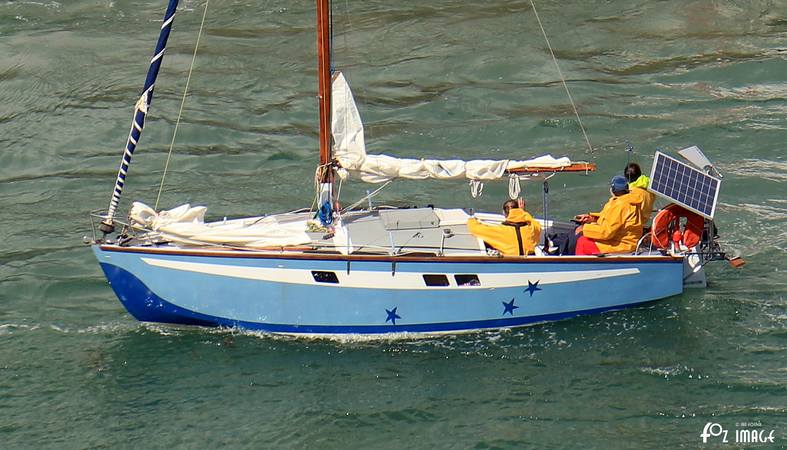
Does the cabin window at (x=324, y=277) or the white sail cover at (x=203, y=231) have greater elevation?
the white sail cover at (x=203, y=231)

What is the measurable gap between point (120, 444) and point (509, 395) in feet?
19.9

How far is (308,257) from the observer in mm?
19031

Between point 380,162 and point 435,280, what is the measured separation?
2.34m

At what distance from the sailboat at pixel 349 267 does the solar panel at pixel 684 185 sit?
0.72m

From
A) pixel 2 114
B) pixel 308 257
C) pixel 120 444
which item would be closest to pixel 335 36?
pixel 2 114

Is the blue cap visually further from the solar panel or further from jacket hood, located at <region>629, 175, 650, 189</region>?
the solar panel

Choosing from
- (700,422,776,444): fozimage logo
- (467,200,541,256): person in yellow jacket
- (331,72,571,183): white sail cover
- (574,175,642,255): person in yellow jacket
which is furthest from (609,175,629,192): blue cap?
(700,422,776,444): fozimage logo

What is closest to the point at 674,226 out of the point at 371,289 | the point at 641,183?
the point at 641,183

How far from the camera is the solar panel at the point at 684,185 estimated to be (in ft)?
64.3

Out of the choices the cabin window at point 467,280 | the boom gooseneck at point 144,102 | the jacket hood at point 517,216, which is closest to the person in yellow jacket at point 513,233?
the jacket hood at point 517,216

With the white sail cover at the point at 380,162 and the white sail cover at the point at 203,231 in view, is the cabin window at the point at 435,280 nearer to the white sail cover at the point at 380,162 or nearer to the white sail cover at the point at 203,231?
the white sail cover at the point at 380,162

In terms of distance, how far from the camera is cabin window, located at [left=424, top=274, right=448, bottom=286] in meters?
19.2

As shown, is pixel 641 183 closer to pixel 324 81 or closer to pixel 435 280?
pixel 435 280

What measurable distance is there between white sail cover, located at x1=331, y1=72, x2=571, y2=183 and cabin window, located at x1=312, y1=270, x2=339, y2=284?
197 centimetres
